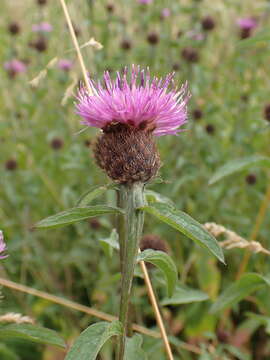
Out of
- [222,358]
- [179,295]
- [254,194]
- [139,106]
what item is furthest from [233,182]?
[139,106]

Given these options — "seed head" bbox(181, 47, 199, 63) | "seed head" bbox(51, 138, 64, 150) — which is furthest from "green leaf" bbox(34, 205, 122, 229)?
"seed head" bbox(181, 47, 199, 63)

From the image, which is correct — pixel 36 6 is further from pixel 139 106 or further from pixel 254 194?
pixel 139 106

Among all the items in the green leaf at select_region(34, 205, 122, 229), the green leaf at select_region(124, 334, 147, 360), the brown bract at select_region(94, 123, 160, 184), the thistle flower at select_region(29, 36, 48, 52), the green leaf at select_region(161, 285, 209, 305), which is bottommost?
the green leaf at select_region(161, 285, 209, 305)

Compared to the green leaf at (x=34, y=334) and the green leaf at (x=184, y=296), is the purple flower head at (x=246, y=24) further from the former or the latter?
the green leaf at (x=34, y=334)

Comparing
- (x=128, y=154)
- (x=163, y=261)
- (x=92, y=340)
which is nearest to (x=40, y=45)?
(x=128, y=154)

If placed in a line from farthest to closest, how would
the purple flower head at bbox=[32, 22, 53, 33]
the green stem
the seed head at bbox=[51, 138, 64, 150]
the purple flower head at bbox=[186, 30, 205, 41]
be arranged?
1. the purple flower head at bbox=[32, 22, 53, 33]
2. the purple flower head at bbox=[186, 30, 205, 41]
3. the seed head at bbox=[51, 138, 64, 150]
4. the green stem

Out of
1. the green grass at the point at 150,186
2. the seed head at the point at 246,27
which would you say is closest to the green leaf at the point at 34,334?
the green grass at the point at 150,186

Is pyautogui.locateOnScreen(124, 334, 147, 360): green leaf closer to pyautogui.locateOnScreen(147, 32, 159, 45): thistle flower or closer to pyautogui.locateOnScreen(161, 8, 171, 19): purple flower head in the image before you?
pyautogui.locateOnScreen(147, 32, 159, 45): thistle flower
